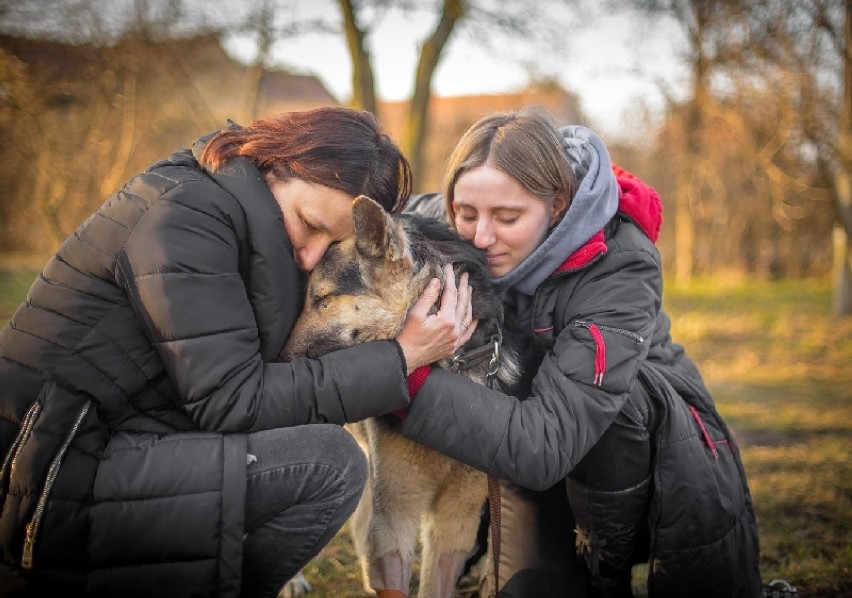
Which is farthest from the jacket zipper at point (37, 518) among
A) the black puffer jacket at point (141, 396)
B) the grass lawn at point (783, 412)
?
the grass lawn at point (783, 412)

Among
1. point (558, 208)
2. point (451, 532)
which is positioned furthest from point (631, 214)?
point (451, 532)

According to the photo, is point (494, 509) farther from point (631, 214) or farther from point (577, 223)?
point (631, 214)

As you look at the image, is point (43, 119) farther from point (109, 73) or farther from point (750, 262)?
point (750, 262)

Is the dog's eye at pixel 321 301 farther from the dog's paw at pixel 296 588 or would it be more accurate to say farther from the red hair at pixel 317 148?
the dog's paw at pixel 296 588

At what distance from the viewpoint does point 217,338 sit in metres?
2.14

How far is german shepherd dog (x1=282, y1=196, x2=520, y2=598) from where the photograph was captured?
2598 millimetres

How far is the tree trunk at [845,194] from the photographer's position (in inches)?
396

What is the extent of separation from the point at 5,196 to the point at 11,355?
11766 millimetres

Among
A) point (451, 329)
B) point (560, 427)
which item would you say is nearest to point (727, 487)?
point (560, 427)

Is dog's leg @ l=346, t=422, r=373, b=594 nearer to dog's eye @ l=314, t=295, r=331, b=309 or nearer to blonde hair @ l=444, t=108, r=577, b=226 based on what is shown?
dog's eye @ l=314, t=295, r=331, b=309

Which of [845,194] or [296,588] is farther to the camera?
[845,194]

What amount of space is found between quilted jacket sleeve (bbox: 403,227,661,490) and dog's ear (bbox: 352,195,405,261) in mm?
498

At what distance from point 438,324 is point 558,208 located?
0.79 m

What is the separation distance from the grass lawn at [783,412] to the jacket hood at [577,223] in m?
1.66
